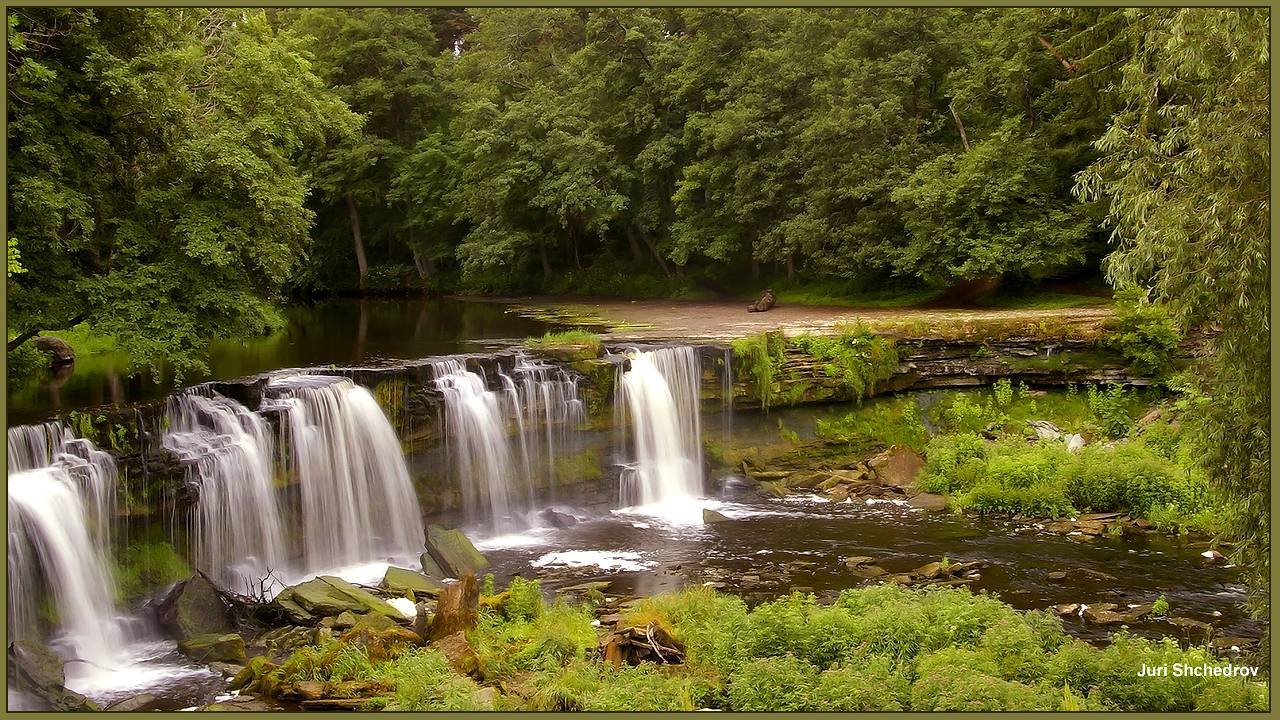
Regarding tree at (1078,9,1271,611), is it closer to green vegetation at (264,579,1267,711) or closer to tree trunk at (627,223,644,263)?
green vegetation at (264,579,1267,711)

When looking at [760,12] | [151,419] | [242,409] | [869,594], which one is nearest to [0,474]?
[151,419]

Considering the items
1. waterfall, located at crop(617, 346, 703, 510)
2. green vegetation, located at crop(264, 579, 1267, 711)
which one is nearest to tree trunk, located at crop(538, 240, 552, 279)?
waterfall, located at crop(617, 346, 703, 510)

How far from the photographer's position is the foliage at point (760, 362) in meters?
23.2

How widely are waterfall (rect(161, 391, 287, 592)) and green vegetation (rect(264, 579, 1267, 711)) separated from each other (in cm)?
→ 460

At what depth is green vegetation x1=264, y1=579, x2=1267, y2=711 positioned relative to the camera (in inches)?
417

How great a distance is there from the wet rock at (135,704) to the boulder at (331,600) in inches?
95.1

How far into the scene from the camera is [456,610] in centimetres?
1359

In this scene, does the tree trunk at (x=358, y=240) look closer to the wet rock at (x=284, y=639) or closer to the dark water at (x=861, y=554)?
the dark water at (x=861, y=554)

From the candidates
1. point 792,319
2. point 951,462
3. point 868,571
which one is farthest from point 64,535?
point 792,319

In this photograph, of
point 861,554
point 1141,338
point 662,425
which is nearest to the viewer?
point 861,554

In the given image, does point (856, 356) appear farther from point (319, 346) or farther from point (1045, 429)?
point (319, 346)

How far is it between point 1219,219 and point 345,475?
1453 cm

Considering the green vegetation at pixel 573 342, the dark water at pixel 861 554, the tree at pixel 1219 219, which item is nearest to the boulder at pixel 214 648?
the dark water at pixel 861 554

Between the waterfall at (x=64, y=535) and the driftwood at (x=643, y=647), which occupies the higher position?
the waterfall at (x=64, y=535)
